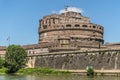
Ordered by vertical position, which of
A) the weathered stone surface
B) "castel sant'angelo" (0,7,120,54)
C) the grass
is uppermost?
"castel sant'angelo" (0,7,120,54)

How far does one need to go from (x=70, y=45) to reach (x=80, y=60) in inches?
486

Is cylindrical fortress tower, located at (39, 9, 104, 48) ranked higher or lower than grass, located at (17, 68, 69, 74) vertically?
higher

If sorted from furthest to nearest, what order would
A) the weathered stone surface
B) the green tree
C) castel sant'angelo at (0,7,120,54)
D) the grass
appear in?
castel sant'angelo at (0,7,120,54)
the green tree
the grass
the weathered stone surface

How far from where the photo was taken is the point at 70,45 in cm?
7144

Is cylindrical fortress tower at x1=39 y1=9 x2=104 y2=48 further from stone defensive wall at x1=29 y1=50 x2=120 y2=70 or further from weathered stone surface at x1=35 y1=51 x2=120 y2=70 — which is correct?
weathered stone surface at x1=35 y1=51 x2=120 y2=70

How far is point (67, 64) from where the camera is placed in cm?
6212

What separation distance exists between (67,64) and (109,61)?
1077cm

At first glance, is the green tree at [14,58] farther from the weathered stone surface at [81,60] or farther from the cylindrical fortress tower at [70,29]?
the cylindrical fortress tower at [70,29]

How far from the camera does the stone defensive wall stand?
175ft

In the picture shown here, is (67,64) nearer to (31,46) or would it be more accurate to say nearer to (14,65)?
(14,65)

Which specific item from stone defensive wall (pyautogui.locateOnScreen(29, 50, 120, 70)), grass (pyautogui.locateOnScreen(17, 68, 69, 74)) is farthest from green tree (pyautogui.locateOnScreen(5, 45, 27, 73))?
stone defensive wall (pyautogui.locateOnScreen(29, 50, 120, 70))

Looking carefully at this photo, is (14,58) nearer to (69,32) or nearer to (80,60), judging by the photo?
(80,60)

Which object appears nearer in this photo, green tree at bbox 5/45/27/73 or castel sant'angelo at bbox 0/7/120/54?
green tree at bbox 5/45/27/73

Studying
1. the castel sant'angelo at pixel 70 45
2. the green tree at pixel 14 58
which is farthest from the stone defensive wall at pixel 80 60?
the green tree at pixel 14 58
